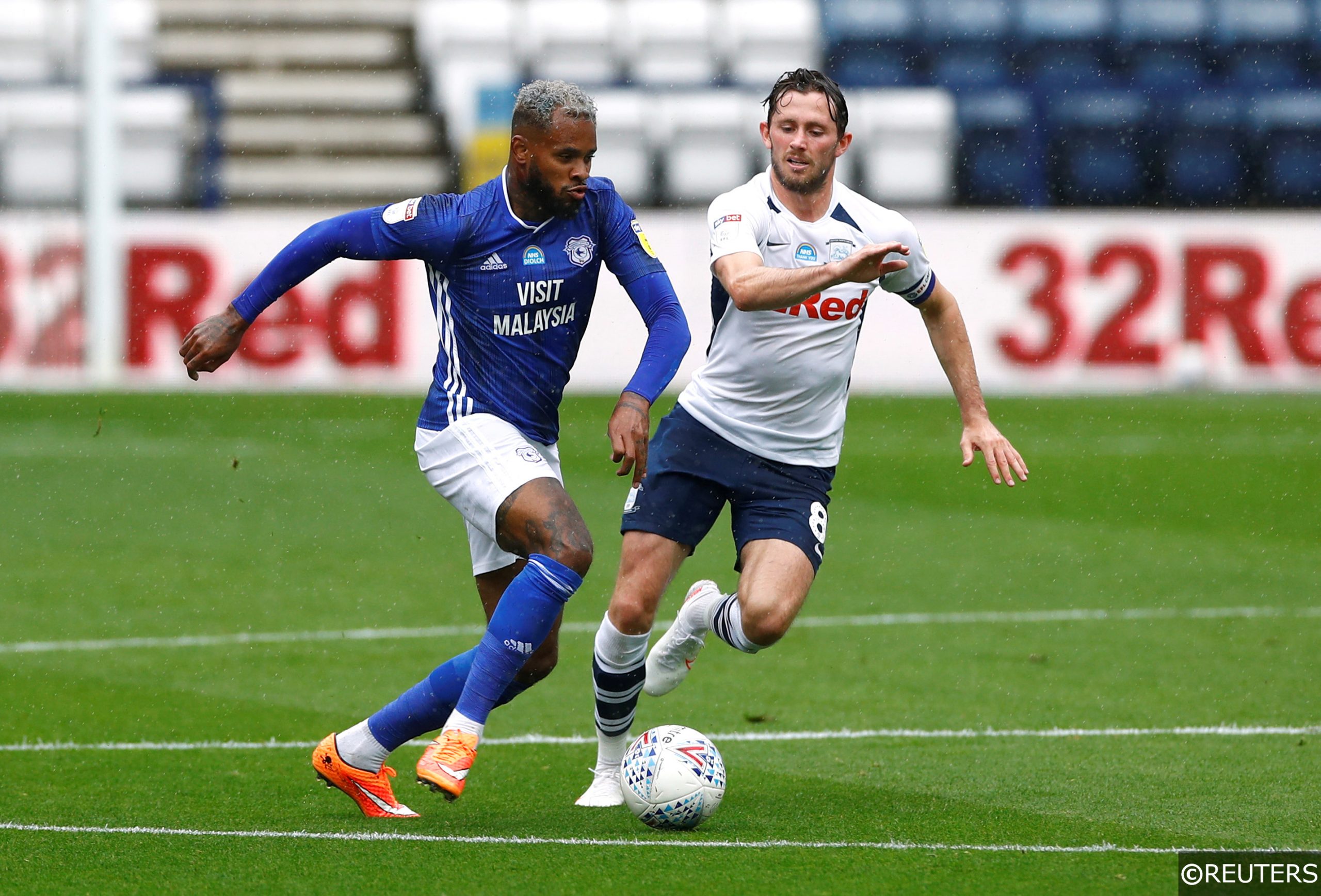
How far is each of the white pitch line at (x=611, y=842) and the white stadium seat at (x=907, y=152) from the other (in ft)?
50.3

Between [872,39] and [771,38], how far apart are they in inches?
47.6

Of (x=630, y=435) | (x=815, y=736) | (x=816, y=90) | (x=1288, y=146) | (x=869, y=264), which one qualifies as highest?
(x=816, y=90)

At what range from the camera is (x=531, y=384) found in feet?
18.0

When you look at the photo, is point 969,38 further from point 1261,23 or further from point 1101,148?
point 1261,23

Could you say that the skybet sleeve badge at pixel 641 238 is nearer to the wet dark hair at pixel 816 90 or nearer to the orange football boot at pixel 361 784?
the wet dark hair at pixel 816 90

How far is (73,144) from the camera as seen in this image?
64.6ft

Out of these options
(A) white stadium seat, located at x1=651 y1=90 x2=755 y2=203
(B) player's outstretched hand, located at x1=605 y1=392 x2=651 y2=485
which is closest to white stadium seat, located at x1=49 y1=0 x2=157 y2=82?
(A) white stadium seat, located at x1=651 y1=90 x2=755 y2=203

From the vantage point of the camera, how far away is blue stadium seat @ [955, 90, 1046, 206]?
62.8ft

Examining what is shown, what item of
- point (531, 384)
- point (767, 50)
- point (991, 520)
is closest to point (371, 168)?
point (767, 50)

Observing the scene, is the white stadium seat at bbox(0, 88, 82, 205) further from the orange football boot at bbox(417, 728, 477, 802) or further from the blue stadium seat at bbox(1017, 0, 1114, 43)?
the orange football boot at bbox(417, 728, 477, 802)

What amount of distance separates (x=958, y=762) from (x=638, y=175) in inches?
559

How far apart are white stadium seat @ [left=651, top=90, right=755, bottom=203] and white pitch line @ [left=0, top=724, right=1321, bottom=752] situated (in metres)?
13.5

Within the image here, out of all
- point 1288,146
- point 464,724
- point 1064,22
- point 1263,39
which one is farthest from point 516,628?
point 1263,39

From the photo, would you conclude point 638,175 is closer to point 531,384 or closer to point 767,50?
point 767,50
